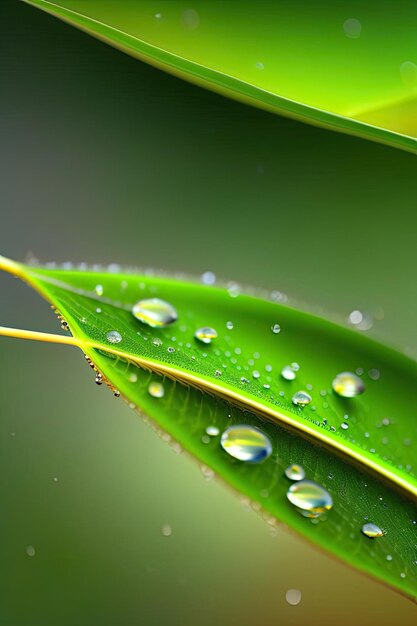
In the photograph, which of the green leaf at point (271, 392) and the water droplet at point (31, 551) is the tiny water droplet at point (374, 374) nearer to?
the green leaf at point (271, 392)

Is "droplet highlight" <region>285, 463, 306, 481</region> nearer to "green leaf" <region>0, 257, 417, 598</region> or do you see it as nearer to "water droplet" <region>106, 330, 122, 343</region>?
"green leaf" <region>0, 257, 417, 598</region>

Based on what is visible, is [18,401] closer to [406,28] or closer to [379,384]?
[379,384]

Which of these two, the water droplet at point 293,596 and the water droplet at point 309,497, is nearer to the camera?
A: the water droplet at point 309,497

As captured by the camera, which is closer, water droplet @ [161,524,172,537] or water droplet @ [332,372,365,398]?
water droplet @ [332,372,365,398]

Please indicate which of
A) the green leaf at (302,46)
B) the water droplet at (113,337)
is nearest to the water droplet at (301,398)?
the water droplet at (113,337)

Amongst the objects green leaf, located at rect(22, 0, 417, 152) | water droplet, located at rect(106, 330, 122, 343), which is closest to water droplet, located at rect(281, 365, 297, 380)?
water droplet, located at rect(106, 330, 122, 343)
